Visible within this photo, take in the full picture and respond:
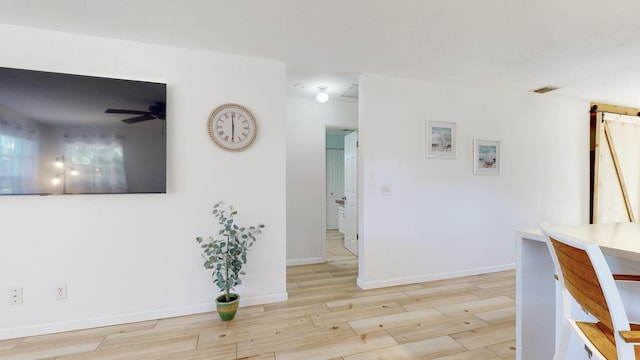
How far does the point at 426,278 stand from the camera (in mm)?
3201

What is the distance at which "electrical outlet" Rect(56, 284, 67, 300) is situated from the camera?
210 cm

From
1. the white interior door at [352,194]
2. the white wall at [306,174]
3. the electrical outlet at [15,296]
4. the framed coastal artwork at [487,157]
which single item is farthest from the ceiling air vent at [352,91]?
the electrical outlet at [15,296]

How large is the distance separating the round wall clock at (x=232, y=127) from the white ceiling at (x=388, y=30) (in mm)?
541

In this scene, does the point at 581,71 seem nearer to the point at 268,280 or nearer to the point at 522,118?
the point at 522,118

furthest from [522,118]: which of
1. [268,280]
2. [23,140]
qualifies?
[23,140]

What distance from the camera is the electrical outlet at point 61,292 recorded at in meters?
2.10

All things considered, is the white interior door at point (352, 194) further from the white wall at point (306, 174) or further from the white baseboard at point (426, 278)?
the white baseboard at point (426, 278)

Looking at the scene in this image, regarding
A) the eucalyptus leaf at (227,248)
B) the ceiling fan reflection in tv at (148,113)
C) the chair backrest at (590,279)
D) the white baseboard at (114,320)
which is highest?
the ceiling fan reflection in tv at (148,113)

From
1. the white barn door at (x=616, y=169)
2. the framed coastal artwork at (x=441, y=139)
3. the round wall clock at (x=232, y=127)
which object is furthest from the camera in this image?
the white barn door at (x=616, y=169)

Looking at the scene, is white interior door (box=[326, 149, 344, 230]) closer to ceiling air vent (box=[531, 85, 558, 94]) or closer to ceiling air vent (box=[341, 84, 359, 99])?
ceiling air vent (box=[341, 84, 359, 99])

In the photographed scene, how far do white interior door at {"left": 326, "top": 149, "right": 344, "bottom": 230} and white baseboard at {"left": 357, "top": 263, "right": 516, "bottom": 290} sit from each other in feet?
12.0

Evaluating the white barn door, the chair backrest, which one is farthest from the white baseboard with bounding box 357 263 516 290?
the chair backrest

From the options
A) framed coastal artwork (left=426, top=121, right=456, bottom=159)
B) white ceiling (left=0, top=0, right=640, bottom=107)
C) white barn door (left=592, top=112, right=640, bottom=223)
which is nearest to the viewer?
white ceiling (left=0, top=0, right=640, bottom=107)

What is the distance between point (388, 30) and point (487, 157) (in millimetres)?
2290
